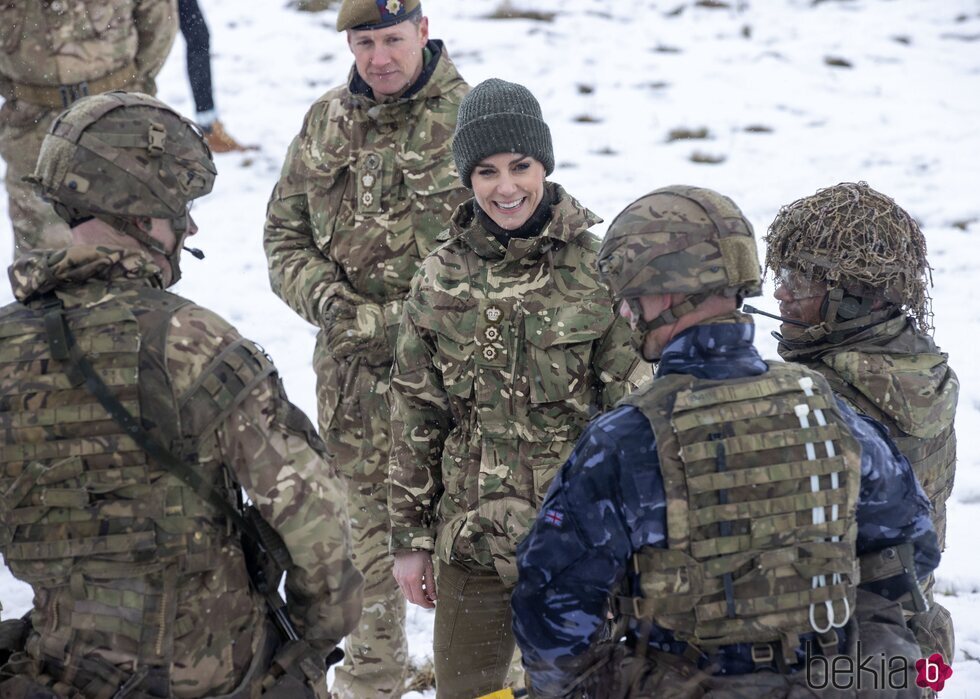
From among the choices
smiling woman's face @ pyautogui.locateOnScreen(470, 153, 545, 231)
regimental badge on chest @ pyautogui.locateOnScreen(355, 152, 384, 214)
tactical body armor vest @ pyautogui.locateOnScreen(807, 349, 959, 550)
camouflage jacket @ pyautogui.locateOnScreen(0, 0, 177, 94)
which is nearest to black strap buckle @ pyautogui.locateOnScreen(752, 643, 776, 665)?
tactical body armor vest @ pyautogui.locateOnScreen(807, 349, 959, 550)

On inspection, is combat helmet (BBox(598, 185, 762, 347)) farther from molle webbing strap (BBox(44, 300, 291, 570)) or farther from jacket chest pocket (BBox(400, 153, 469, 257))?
jacket chest pocket (BBox(400, 153, 469, 257))

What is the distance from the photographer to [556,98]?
1136cm

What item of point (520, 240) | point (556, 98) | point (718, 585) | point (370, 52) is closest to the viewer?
point (718, 585)

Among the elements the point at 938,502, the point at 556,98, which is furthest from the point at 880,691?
the point at 556,98

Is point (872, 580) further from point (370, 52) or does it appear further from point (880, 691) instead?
point (370, 52)

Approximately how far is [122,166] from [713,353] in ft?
5.04

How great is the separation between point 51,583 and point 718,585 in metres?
1.61

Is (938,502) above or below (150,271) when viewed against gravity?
below

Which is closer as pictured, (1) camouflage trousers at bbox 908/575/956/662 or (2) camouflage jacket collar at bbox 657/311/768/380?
(2) camouflage jacket collar at bbox 657/311/768/380

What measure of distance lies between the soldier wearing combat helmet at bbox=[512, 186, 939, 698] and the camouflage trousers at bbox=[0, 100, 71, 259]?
16.1 feet

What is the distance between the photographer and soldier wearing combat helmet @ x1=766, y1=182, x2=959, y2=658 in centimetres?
348

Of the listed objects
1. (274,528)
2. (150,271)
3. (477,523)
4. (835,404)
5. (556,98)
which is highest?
(150,271)

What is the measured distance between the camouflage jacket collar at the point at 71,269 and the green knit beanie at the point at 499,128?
1.21m

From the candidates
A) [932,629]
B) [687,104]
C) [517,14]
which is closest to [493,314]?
[932,629]
